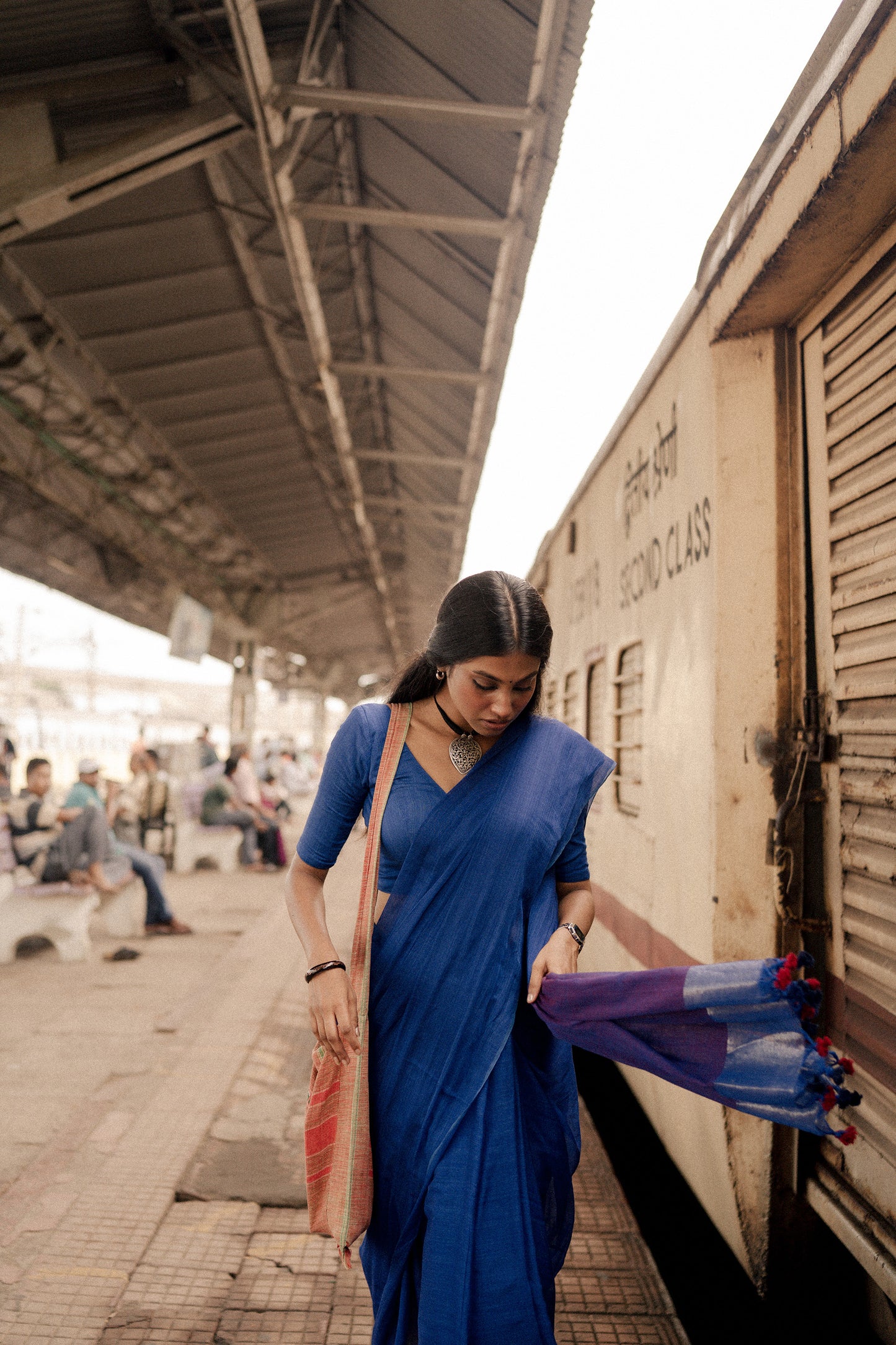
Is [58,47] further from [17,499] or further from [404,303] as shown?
[17,499]

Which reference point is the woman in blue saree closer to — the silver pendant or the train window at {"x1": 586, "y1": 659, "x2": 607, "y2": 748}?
the silver pendant

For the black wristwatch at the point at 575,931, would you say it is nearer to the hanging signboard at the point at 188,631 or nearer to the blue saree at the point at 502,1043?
the blue saree at the point at 502,1043

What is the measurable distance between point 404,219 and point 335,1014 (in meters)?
5.20

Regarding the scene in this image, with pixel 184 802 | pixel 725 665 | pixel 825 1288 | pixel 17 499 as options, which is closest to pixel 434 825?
pixel 725 665

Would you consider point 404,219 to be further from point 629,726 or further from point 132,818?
point 132,818

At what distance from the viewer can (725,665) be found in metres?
2.51

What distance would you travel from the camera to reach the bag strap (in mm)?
1831

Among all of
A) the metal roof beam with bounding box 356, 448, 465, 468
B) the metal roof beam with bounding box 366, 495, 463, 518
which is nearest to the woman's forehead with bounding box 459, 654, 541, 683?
the metal roof beam with bounding box 356, 448, 465, 468

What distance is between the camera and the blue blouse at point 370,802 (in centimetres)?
188

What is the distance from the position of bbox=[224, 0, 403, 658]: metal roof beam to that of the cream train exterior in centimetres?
277

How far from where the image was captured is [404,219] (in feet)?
18.4

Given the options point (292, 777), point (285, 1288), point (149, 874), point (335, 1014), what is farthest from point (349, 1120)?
point (292, 777)

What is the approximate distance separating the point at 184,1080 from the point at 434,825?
306 centimetres

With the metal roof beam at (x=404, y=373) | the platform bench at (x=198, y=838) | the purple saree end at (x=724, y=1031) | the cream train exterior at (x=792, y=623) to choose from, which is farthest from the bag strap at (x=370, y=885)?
the platform bench at (x=198, y=838)
